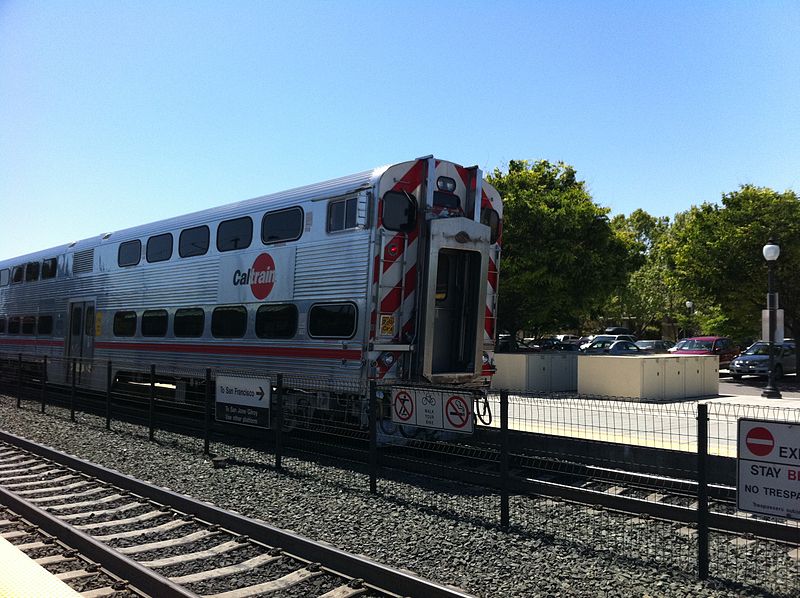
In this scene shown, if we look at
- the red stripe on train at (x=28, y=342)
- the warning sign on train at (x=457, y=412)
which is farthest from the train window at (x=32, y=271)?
the warning sign on train at (x=457, y=412)

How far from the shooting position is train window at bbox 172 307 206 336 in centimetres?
1261

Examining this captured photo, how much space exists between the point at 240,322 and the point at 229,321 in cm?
36

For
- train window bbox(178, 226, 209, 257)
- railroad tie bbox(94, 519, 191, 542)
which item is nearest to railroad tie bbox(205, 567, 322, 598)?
railroad tie bbox(94, 519, 191, 542)

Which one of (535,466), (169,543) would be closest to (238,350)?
(535,466)

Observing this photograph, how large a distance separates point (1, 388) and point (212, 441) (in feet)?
37.8

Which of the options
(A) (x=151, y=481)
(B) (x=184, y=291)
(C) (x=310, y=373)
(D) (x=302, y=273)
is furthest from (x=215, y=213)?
(A) (x=151, y=481)

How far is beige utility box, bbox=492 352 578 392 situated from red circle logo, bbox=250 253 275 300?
1032 cm

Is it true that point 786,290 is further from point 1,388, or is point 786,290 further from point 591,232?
point 1,388

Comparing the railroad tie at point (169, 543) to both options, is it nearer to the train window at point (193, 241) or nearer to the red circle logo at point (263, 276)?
the red circle logo at point (263, 276)

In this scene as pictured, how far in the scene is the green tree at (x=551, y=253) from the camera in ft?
85.4

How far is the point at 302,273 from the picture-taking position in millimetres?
10406

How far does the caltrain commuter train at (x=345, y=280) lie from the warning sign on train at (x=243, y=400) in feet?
3.67

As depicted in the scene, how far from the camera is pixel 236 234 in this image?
11.9 metres

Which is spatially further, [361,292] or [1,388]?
[1,388]
